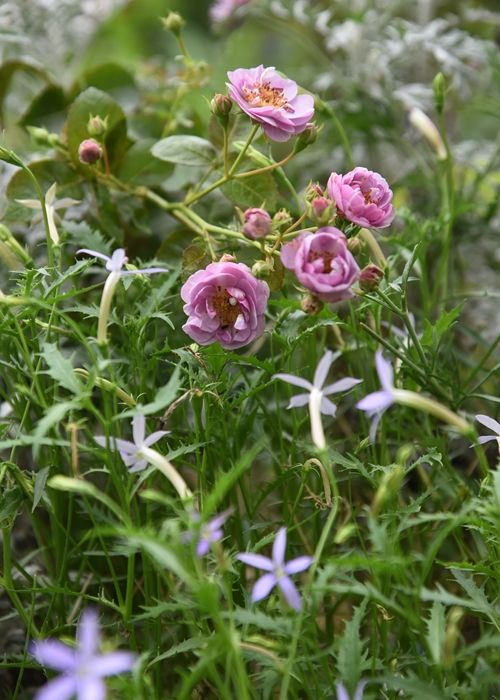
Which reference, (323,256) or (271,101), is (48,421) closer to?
(323,256)

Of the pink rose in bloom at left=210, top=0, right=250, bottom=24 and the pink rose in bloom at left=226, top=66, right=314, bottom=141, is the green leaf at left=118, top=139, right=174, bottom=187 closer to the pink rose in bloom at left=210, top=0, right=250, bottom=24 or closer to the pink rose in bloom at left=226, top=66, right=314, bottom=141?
the pink rose in bloom at left=226, top=66, right=314, bottom=141

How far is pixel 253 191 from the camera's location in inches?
23.1

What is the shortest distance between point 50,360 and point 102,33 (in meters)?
1.07

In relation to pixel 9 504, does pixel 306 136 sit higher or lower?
higher

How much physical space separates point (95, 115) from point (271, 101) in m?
0.24

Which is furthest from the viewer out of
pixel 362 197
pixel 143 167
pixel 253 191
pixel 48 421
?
pixel 143 167

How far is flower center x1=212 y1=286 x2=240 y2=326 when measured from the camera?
46cm

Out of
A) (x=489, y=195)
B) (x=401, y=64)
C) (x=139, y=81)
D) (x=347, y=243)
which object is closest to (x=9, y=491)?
(x=347, y=243)

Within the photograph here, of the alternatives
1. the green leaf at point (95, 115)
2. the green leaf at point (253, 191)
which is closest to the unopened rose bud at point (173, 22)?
the green leaf at point (95, 115)

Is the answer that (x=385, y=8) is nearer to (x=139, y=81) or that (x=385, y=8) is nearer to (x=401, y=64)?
(x=401, y=64)

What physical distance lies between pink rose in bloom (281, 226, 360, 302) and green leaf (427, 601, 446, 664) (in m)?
0.16

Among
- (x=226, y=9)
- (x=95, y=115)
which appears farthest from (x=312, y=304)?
(x=226, y=9)

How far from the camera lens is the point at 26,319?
497 millimetres

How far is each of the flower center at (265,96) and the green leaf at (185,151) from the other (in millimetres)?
120
